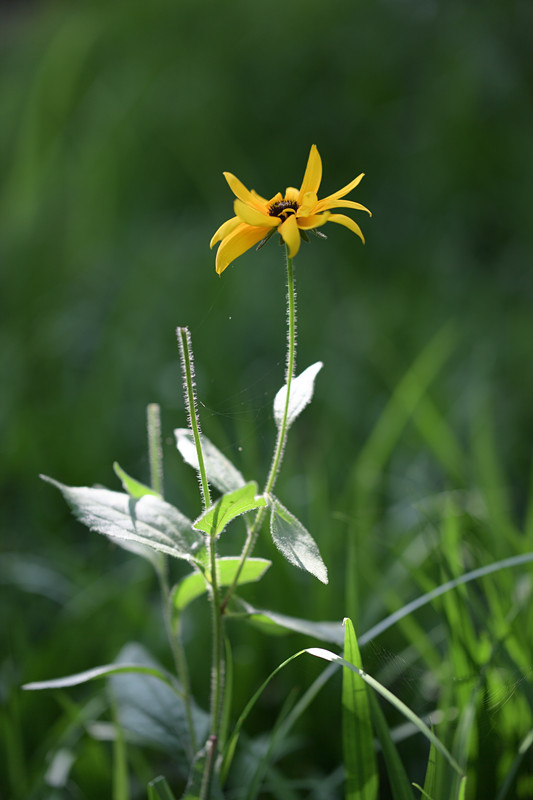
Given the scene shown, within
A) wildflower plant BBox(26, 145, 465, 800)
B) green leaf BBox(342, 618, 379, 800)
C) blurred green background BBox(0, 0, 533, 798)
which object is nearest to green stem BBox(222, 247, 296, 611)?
wildflower plant BBox(26, 145, 465, 800)

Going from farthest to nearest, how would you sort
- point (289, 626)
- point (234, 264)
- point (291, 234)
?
point (234, 264), point (289, 626), point (291, 234)

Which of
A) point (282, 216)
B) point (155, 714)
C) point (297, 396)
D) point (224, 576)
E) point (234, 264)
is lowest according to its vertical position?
point (155, 714)

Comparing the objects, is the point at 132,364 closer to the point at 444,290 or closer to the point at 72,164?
the point at 444,290

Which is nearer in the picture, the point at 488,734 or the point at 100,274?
the point at 488,734

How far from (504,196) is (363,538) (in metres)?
1.29

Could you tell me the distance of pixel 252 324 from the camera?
1.48m

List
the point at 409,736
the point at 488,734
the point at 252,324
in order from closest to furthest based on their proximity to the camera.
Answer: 1. the point at 488,734
2. the point at 409,736
3. the point at 252,324

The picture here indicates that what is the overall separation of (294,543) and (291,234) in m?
0.17

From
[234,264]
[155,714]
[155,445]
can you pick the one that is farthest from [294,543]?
[234,264]

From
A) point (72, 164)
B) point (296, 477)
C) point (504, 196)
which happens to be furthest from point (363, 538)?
point (72, 164)

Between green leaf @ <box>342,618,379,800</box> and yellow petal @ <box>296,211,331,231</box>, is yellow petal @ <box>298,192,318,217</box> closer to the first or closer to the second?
yellow petal @ <box>296,211,331,231</box>

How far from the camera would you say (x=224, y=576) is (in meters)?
0.46

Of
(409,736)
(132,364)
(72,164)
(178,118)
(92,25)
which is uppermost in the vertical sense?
(92,25)

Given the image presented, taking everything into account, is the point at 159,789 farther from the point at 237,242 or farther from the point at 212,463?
the point at 237,242
